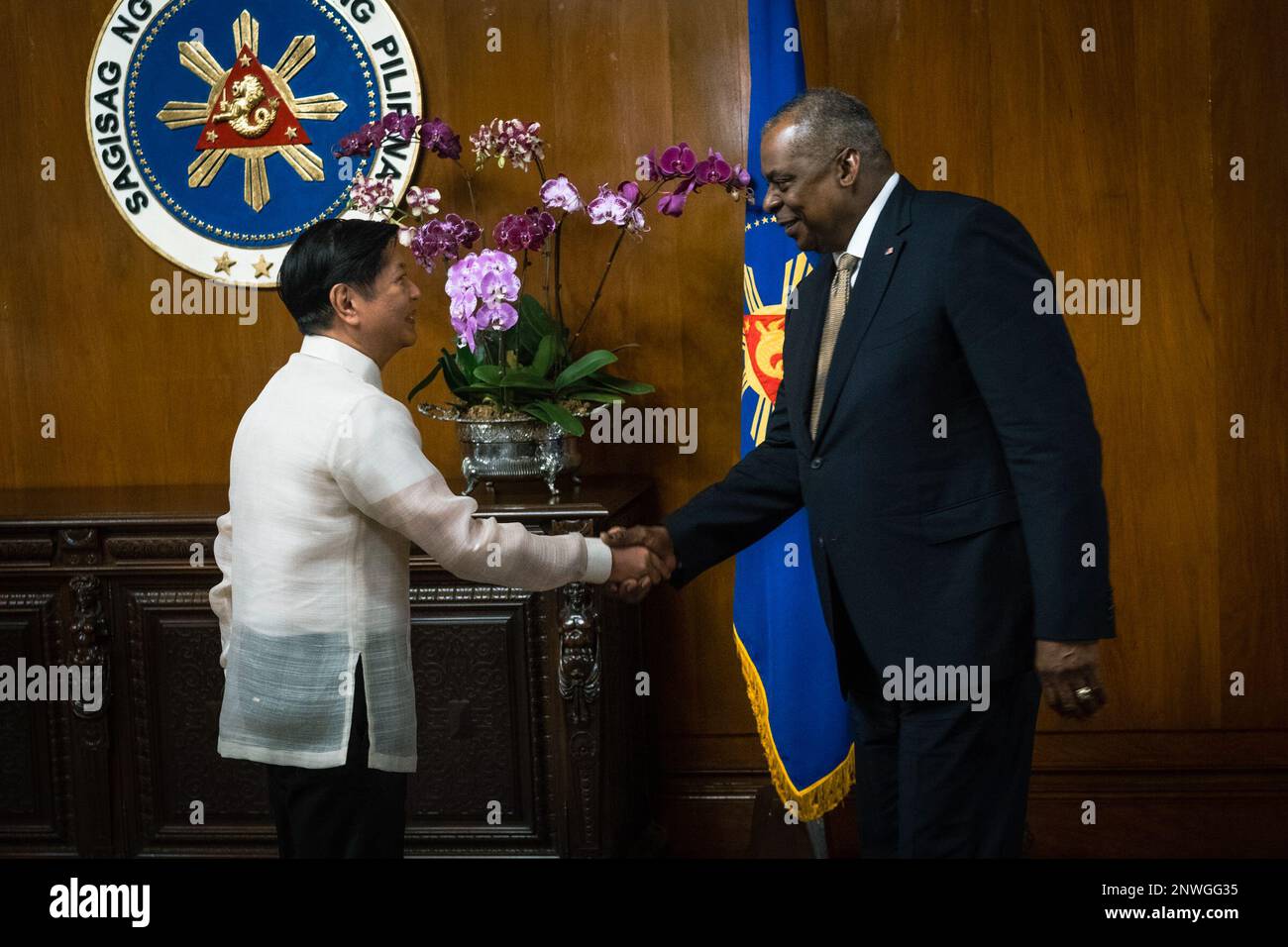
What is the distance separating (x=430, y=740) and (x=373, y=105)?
5.87ft

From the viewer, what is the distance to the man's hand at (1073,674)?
1834 mm

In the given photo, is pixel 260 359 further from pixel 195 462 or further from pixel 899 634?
pixel 899 634

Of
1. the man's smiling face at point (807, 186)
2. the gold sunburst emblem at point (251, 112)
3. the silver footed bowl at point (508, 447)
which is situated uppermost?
the gold sunburst emblem at point (251, 112)

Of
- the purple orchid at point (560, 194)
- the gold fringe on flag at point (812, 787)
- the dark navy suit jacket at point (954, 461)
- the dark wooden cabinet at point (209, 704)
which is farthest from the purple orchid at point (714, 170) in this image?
the gold fringe on flag at point (812, 787)

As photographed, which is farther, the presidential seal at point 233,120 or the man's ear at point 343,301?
the presidential seal at point 233,120

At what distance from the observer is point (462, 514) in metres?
1.99

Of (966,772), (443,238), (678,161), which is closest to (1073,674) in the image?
(966,772)

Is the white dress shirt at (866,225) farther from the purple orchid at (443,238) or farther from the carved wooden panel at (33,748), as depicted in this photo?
the carved wooden panel at (33,748)

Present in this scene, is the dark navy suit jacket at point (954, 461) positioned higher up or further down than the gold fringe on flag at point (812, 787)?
higher up

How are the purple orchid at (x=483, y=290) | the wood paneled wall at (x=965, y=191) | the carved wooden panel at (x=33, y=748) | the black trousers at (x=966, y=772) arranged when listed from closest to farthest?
the black trousers at (x=966, y=772) → the purple orchid at (x=483, y=290) → the carved wooden panel at (x=33, y=748) → the wood paneled wall at (x=965, y=191)

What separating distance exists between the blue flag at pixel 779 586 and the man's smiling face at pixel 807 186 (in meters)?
0.93

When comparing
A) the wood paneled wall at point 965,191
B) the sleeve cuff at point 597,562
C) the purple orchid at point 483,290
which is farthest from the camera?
the wood paneled wall at point 965,191

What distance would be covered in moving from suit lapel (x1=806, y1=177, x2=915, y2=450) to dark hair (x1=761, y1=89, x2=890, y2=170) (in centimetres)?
11
